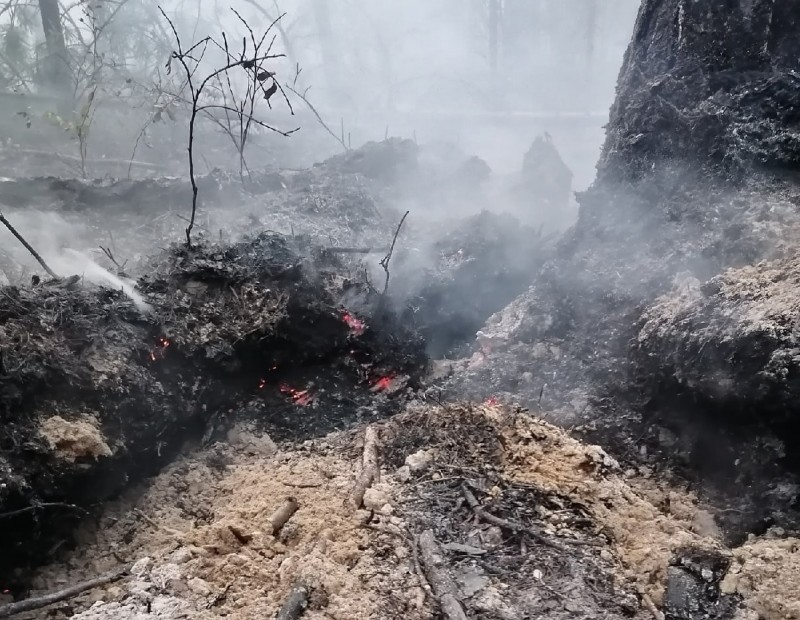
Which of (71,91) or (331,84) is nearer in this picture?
(71,91)

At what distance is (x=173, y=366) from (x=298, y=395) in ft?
3.57

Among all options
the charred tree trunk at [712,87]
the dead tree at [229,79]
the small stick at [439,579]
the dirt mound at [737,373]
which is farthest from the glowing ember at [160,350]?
the charred tree trunk at [712,87]

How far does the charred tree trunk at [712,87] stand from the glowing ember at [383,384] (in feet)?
10.6

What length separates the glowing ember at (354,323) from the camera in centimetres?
532

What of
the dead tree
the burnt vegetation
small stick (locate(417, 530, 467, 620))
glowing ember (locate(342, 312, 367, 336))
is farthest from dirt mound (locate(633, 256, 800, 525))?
the dead tree

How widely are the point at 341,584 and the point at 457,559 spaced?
61 cm

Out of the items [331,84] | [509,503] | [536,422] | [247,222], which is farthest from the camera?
[331,84]

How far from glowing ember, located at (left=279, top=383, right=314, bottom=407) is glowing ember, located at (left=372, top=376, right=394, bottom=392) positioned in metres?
0.59

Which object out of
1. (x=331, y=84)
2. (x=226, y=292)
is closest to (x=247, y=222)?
(x=226, y=292)

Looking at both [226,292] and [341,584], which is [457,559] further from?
[226,292]

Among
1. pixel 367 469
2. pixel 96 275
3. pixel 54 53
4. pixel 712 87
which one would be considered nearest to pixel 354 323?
pixel 367 469

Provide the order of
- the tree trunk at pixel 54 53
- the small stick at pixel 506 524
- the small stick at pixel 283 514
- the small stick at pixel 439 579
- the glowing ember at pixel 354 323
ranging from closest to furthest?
the small stick at pixel 439 579
the small stick at pixel 506 524
the small stick at pixel 283 514
the glowing ember at pixel 354 323
the tree trunk at pixel 54 53

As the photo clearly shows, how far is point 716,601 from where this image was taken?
2.76 metres

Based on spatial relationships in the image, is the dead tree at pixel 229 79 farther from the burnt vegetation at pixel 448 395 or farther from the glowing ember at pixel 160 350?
the glowing ember at pixel 160 350
